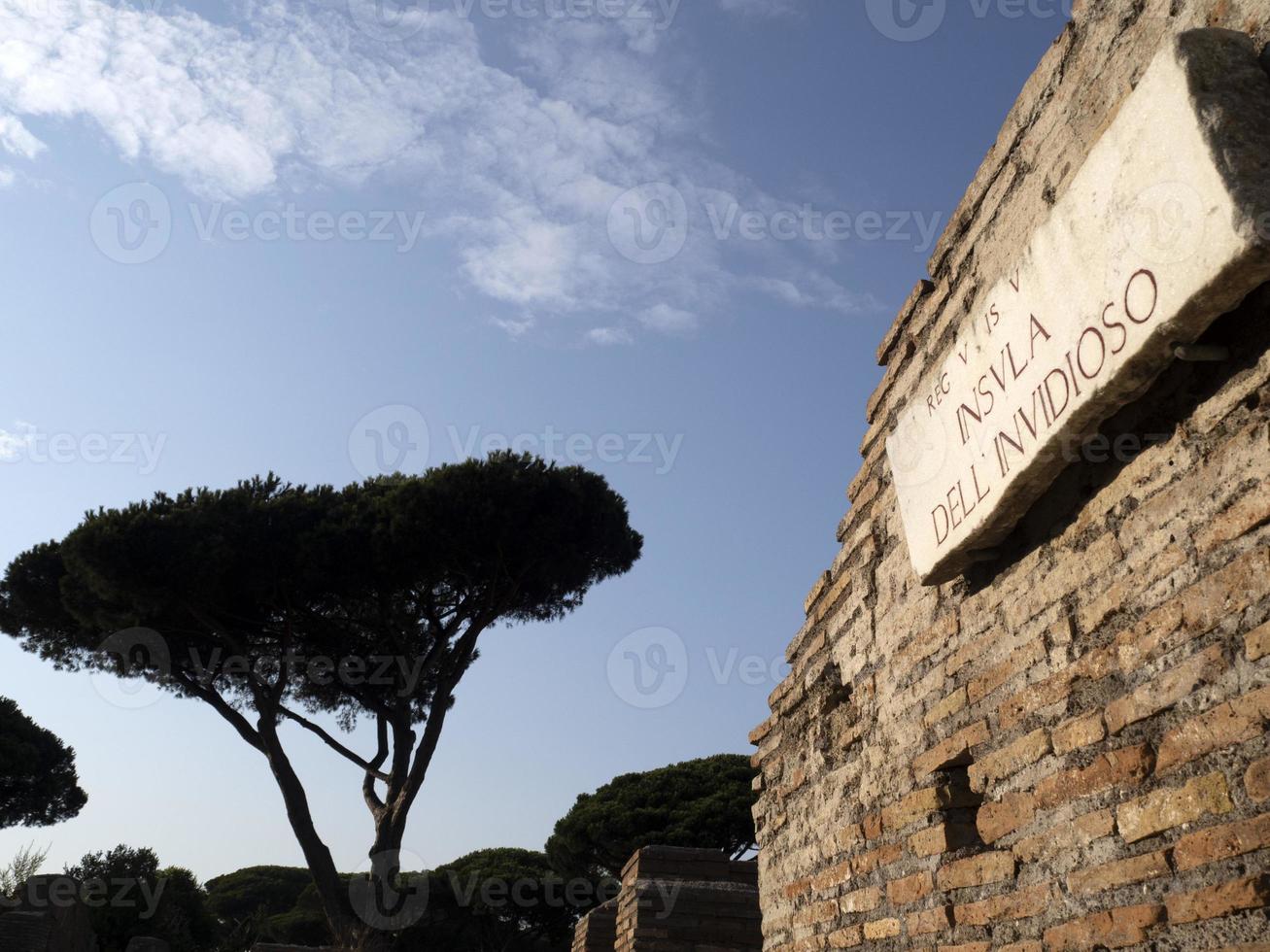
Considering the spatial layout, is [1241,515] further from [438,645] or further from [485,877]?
[485,877]

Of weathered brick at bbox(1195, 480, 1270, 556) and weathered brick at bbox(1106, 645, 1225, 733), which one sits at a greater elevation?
weathered brick at bbox(1195, 480, 1270, 556)

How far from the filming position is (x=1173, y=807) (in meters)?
1.69

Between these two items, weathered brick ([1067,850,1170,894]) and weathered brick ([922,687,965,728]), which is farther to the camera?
weathered brick ([922,687,965,728])

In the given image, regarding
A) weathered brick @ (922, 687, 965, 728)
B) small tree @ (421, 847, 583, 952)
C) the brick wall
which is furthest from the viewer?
small tree @ (421, 847, 583, 952)

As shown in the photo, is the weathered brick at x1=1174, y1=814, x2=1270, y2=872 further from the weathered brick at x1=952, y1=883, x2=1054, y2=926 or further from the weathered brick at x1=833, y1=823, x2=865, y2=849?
the weathered brick at x1=833, y1=823, x2=865, y2=849

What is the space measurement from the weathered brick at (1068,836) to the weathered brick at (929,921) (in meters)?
0.33

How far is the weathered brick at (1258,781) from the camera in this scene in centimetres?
150

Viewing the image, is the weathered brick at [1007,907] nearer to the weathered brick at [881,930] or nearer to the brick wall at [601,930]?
the weathered brick at [881,930]

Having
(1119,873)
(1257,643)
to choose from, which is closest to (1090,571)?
(1257,643)

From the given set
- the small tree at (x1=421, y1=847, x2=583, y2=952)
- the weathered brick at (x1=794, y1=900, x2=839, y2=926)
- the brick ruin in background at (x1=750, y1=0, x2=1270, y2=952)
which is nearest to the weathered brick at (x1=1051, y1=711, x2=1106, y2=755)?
the brick ruin in background at (x1=750, y1=0, x2=1270, y2=952)

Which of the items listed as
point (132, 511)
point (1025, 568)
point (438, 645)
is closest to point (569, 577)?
point (438, 645)

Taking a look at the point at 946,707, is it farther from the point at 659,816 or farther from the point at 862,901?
the point at 659,816

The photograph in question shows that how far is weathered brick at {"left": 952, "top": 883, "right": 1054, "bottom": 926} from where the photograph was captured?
204 centimetres

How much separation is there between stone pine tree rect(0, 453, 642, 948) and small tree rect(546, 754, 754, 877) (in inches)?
313
